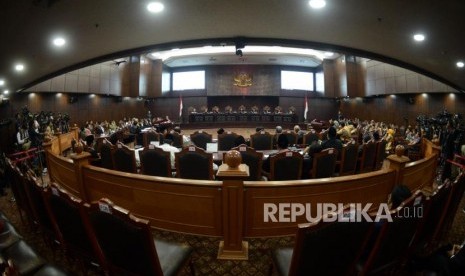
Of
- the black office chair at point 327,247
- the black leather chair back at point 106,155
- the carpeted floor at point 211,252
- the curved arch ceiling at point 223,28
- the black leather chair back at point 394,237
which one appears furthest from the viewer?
the black leather chair back at point 106,155

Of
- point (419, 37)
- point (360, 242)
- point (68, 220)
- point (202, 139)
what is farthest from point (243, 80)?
point (360, 242)

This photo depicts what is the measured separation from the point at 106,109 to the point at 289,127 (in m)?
10.7

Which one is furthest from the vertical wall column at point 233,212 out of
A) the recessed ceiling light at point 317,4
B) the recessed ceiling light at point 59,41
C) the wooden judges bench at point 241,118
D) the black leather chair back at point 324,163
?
the wooden judges bench at point 241,118

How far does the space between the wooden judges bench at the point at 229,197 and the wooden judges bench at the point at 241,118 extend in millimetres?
12098

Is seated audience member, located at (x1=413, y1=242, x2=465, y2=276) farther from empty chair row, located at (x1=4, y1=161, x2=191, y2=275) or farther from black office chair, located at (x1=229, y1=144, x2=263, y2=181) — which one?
black office chair, located at (x1=229, y1=144, x2=263, y2=181)

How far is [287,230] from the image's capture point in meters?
2.67

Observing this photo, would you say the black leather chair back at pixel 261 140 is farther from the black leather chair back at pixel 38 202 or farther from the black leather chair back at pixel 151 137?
the black leather chair back at pixel 38 202

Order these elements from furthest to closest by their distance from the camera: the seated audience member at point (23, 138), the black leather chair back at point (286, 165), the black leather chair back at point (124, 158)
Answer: the seated audience member at point (23, 138), the black leather chair back at point (124, 158), the black leather chair back at point (286, 165)

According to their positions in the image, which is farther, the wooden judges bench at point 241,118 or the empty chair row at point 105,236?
the wooden judges bench at point 241,118

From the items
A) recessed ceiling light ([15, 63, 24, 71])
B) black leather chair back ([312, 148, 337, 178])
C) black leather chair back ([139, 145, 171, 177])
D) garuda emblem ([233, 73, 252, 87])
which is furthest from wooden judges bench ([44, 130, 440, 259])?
garuda emblem ([233, 73, 252, 87])

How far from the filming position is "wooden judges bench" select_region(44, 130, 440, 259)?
7.86 ft

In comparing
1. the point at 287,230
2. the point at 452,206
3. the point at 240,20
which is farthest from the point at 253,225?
the point at 240,20

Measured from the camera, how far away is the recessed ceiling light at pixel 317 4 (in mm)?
2893

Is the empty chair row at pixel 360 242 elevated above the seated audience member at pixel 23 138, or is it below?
below
